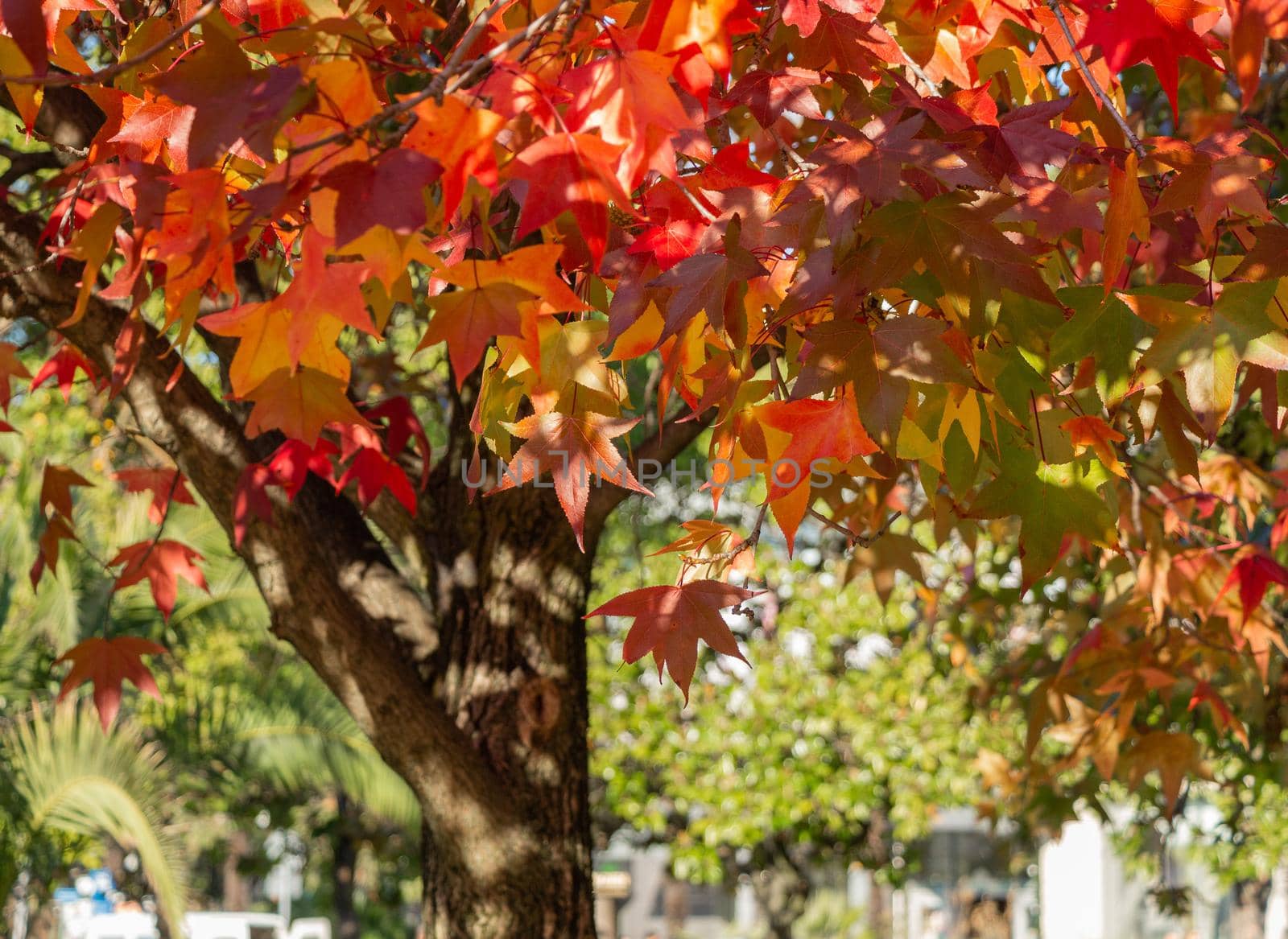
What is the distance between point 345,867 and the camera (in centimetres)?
1507

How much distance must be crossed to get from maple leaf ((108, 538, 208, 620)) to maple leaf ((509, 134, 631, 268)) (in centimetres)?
171

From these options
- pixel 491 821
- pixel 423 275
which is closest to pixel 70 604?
pixel 423 275

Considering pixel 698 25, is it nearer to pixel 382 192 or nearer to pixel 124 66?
pixel 382 192

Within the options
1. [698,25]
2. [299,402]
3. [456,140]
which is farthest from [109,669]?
[698,25]

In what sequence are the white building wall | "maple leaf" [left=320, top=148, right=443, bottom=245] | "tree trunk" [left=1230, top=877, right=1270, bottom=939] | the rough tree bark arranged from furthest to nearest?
the white building wall, "tree trunk" [left=1230, top=877, right=1270, bottom=939], the rough tree bark, "maple leaf" [left=320, top=148, right=443, bottom=245]

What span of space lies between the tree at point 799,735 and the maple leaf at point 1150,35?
7.91 m

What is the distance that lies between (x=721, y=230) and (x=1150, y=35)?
0.61 meters

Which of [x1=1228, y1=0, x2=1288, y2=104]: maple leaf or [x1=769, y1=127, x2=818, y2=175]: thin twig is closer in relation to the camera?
[x1=1228, y1=0, x2=1288, y2=104]: maple leaf

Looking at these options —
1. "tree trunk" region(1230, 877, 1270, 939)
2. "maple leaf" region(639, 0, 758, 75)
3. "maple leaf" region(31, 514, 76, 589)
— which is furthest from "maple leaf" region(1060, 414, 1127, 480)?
"tree trunk" region(1230, 877, 1270, 939)

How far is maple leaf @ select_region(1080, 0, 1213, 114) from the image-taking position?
155cm

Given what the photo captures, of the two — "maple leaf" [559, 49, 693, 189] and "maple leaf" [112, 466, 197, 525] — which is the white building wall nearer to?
"maple leaf" [112, 466, 197, 525]

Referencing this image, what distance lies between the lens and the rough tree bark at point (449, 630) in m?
2.44

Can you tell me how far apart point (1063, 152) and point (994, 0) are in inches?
15.3

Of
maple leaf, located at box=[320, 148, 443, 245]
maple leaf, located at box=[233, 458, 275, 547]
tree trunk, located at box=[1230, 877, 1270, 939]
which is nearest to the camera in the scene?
maple leaf, located at box=[320, 148, 443, 245]
